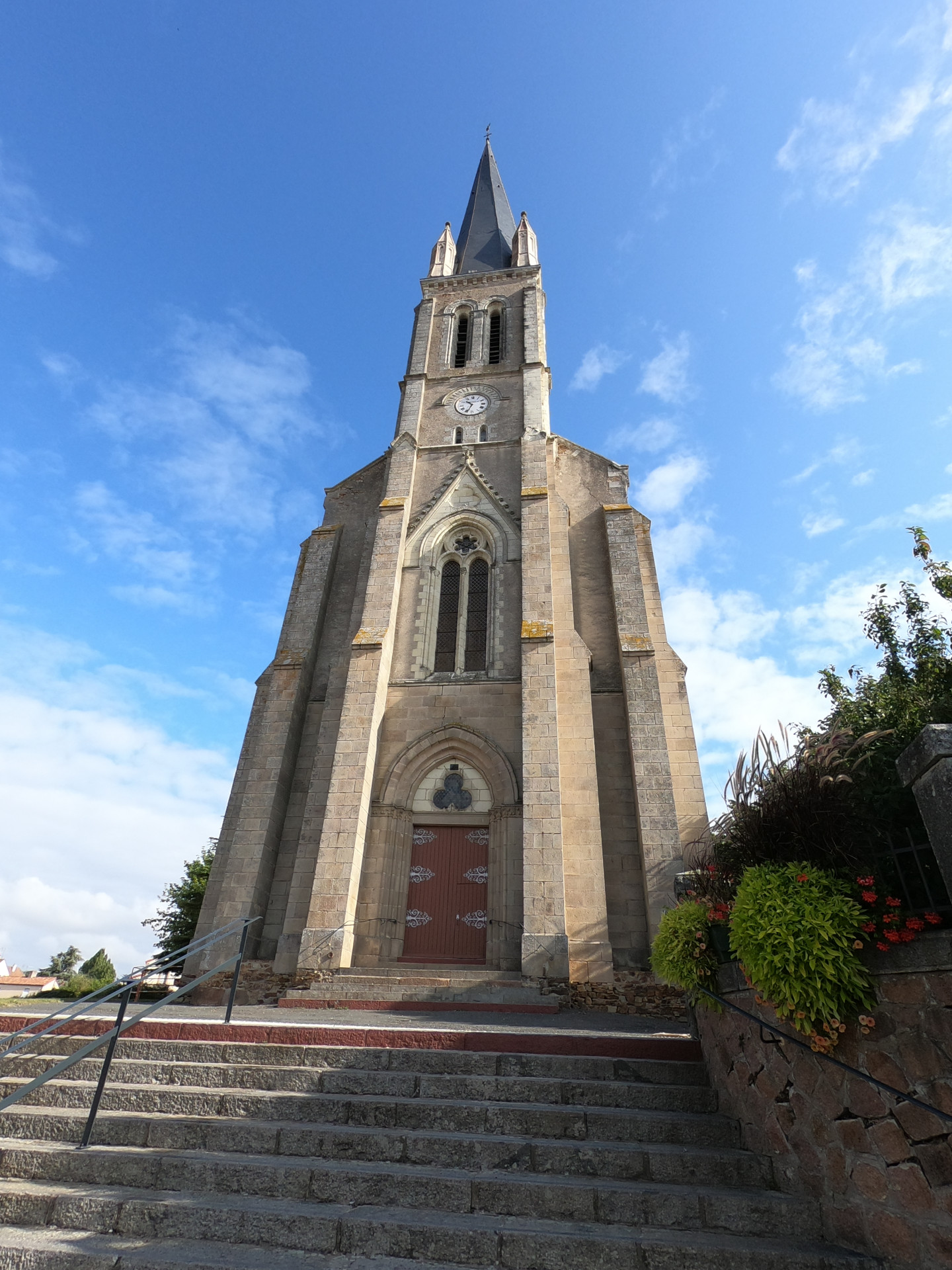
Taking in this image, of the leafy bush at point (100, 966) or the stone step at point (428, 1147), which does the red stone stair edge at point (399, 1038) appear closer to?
the stone step at point (428, 1147)

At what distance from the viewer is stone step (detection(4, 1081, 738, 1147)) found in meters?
4.13

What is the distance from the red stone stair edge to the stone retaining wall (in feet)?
4.65

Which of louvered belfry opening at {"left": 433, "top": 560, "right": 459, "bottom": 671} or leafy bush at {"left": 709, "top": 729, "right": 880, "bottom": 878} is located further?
louvered belfry opening at {"left": 433, "top": 560, "right": 459, "bottom": 671}

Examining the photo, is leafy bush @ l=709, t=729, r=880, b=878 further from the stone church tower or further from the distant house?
the distant house

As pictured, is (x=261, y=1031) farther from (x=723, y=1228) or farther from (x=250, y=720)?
(x=250, y=720)

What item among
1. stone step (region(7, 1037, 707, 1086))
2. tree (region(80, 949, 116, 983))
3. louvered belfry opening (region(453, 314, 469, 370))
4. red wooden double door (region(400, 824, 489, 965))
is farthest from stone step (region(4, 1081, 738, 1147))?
tree (region(80, 949, 116, 983))

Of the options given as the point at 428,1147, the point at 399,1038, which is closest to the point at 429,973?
the point at 399,1038

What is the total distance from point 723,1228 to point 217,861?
11.7 metres

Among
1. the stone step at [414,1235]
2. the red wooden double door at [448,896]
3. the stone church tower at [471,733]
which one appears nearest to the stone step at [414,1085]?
the stone step at [414,1235]

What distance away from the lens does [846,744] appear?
179 inches

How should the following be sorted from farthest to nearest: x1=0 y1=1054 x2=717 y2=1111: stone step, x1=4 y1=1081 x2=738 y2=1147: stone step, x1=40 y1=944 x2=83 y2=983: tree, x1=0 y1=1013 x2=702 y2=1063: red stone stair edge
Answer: x1=40 y1=944 x2=83 y2=983: tree, x1=0 y1=1013 x2=702 y2=1063: red stone stair edge, x1=0 y1=1054 x2=717 y2=1111: stone step, x1=4 y1=1081 x2=738 y2=1147: stone step

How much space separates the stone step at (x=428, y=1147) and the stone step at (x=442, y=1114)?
0.25ft

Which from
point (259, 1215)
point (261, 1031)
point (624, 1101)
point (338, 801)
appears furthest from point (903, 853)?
point (338, 801)

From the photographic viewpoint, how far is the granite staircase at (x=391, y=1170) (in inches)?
123
